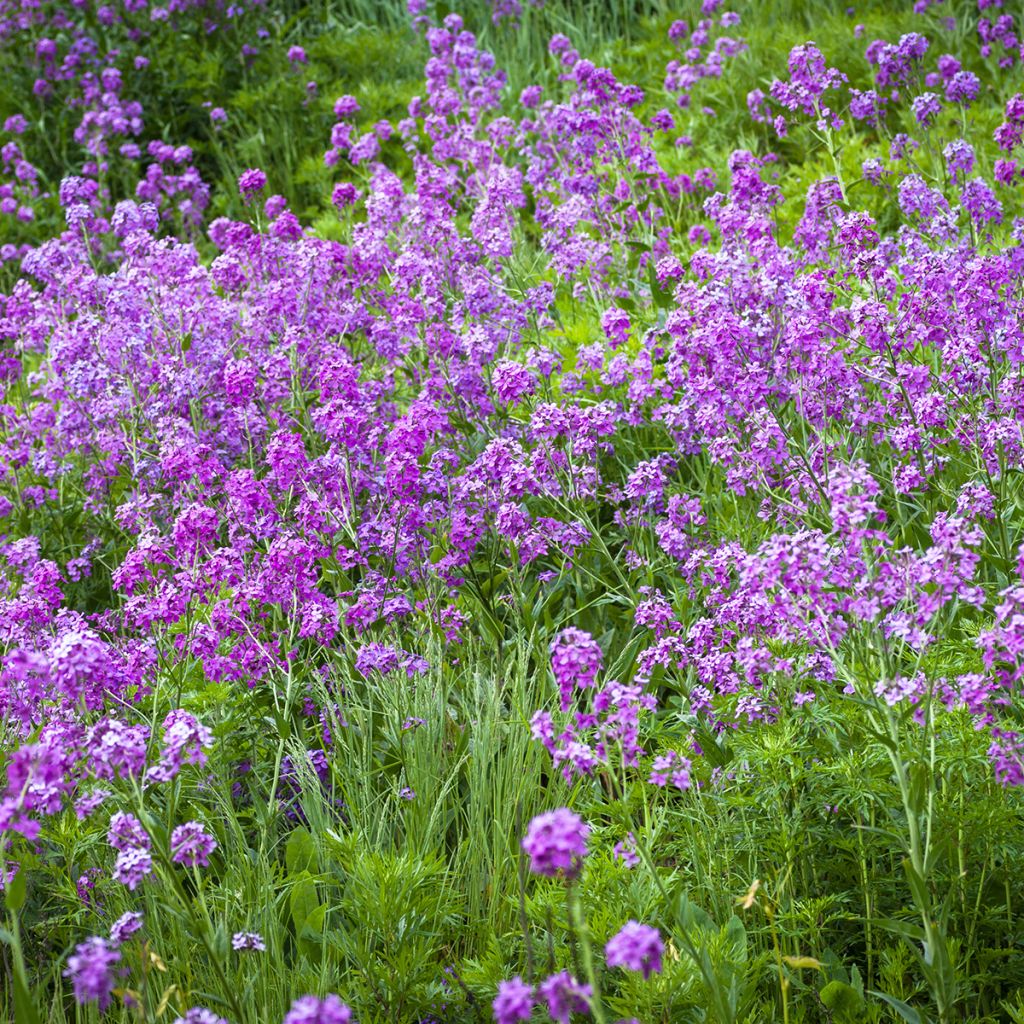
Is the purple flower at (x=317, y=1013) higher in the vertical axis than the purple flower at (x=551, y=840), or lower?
lower

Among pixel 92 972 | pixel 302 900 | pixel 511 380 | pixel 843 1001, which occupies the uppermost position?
pixel 511 380

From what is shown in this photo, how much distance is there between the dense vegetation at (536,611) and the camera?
246 cm

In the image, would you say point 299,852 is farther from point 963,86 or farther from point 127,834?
point 963,86

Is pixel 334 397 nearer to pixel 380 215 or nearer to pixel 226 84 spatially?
pixel 380 215

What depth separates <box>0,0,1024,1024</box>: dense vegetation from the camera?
2465 mm

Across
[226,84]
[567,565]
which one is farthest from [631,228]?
[226,84]

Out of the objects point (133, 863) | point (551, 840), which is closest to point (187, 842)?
point (133, 863)

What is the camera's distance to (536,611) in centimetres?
382

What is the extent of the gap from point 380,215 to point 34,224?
405 centimetres

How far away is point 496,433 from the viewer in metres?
4.54

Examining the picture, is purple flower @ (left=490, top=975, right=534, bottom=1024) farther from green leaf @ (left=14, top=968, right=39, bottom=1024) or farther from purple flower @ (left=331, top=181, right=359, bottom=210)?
purple flower @ (left=331, top=181, right=359, bottom=210)

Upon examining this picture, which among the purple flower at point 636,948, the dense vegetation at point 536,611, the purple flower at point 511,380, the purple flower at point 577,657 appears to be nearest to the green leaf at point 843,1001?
the dense vegetation at point 536,611

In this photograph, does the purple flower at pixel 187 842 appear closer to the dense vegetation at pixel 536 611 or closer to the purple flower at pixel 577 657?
the dense vegetation at pixel 536 611

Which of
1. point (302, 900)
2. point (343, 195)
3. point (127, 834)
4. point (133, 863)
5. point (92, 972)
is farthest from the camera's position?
point (343, 195)
